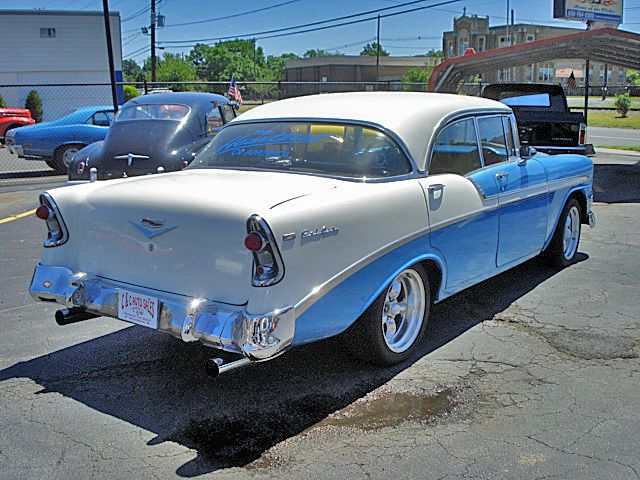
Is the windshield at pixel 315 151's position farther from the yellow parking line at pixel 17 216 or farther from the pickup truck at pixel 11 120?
the pickup truck at pixel 11 120

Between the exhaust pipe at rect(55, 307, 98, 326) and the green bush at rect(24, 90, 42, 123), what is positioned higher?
the green bush at rect(24, 90, 42, 123)

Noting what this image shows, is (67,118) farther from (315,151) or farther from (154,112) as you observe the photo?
(315,151)

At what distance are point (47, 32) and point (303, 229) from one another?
4431cm

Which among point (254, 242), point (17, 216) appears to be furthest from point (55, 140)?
point (254, 242)

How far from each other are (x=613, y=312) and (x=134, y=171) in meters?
7.38

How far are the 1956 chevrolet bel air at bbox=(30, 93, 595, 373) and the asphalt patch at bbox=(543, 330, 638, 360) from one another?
734 mm

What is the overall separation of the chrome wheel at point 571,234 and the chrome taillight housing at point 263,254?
4248 millimetres

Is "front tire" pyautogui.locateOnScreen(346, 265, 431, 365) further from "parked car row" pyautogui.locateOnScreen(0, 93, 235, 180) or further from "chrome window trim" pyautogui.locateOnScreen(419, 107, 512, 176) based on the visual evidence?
"parked car row" pyautogui.locateOnScreen(0, 93, 235, 180)

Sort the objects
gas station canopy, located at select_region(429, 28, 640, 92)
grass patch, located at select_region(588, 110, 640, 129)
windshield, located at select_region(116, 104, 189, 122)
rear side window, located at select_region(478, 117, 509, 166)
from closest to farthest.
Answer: rear side window, located at select_region(478, 117, 509, 166) < windshield, located at select_region(116, 104, 189, 122) < gas station canopy, located at select_region(429, 28, 640, 92) < grass patch, located at select_region(588, 110, 640, 129)

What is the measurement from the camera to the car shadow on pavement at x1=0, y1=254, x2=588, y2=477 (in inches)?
150

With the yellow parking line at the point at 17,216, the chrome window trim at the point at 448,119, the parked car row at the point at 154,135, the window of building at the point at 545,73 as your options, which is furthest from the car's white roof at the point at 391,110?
the window of building at the point at 545,73

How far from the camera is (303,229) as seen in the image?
3865 mm

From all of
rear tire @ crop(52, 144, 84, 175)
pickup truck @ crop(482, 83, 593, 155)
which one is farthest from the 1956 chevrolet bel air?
rear tire @ crop(52, 144, 84, 175)

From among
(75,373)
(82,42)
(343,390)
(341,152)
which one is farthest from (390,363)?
(82,42)
